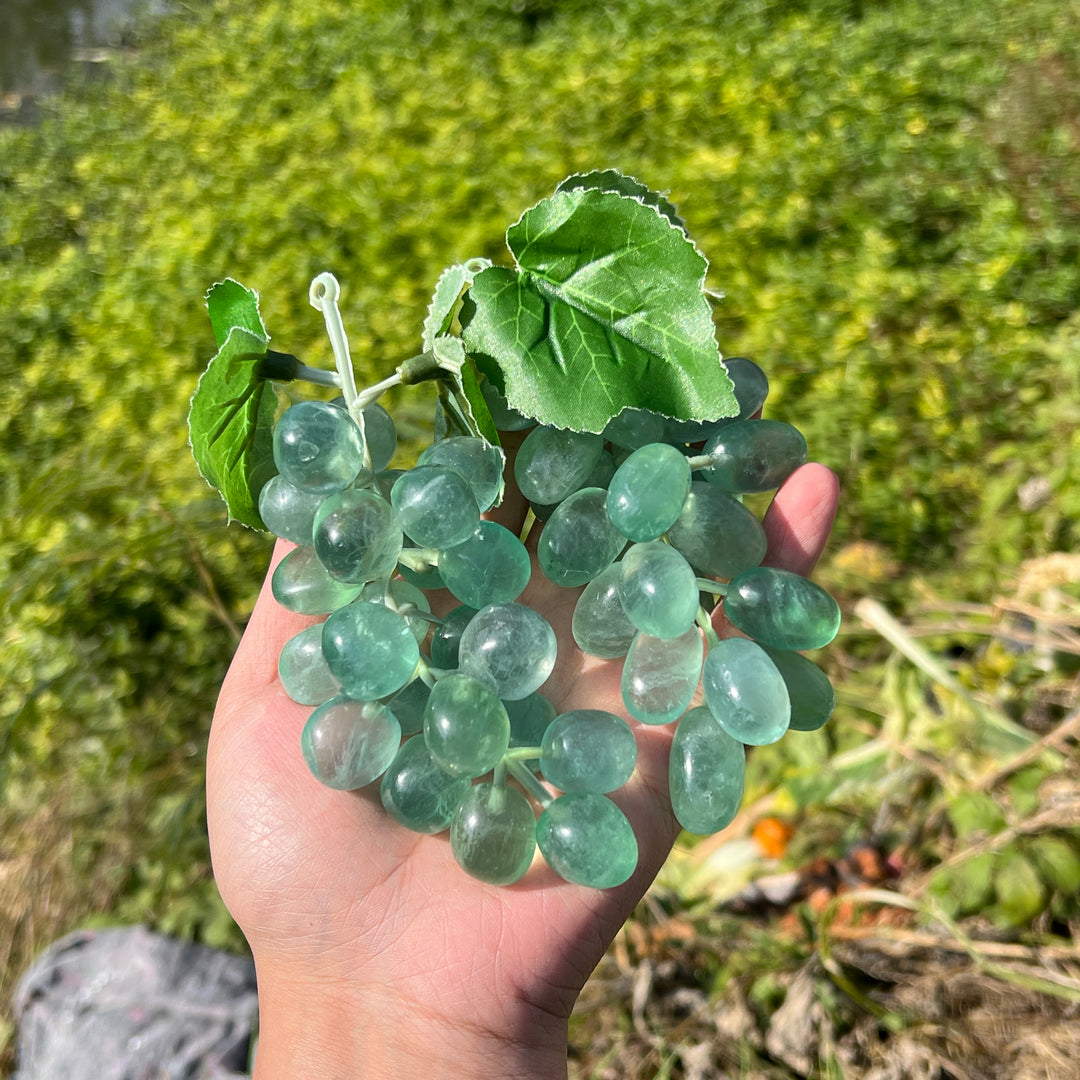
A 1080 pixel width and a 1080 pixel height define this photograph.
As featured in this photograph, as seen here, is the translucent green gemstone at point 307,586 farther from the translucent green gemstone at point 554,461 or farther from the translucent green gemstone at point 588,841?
the translucent green gemstone at point 588,841

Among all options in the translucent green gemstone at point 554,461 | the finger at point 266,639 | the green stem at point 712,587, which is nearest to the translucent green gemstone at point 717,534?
the green stem at point 712,587

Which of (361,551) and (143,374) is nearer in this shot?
(361,551)

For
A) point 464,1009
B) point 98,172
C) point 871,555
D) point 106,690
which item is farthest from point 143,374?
point 464,1009

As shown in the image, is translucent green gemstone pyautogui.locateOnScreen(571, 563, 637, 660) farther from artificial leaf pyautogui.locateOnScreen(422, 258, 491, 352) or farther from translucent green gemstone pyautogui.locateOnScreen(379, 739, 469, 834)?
artificial leaf pyautogui.locateOnScreen(422, 258, 491, 352)

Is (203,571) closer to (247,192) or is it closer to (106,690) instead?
(106,690)

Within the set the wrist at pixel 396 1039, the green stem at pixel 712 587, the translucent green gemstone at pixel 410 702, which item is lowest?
the wrist at pixel 396 1039

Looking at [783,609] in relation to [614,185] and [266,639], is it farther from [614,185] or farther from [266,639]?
[266,639]

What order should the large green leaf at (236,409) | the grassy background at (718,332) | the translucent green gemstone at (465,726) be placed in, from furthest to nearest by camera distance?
1. the grassy background at (718,332)
2. the large green leaf at (236,409)
3. the translucent green gemstone at (465,726)
